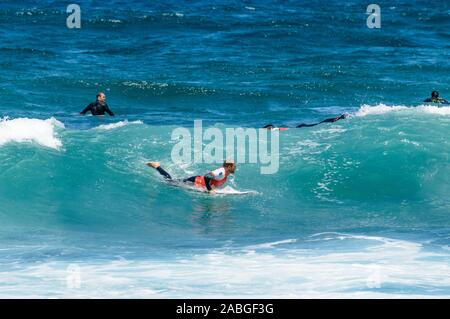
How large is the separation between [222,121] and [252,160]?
5141mm

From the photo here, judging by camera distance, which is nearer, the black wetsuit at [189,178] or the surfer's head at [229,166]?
the surfer's head at [229,166]

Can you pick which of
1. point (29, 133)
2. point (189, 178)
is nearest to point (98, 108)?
point (29, 133)

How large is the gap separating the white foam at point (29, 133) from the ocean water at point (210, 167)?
0.05 metres

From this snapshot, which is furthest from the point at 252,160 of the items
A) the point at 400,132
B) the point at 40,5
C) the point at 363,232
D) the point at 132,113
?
the point at 40,5

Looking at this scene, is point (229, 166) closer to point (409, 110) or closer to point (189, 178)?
point (189, 178)

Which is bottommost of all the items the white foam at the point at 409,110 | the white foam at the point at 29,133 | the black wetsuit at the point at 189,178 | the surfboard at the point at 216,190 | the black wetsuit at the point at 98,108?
the surfboard at the point at 216,190

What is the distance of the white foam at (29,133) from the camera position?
18.3 metres

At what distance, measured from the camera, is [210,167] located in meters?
17.6

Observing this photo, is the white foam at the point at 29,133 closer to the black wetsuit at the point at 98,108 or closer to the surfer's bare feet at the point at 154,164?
the surfer's bare feet at the point at 154,164

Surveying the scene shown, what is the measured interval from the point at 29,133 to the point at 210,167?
3.95 meters

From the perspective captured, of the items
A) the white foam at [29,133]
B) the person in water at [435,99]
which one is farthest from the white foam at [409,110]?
the white foam at [29,133]

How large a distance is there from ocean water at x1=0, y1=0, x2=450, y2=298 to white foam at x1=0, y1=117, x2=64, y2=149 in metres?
0.05

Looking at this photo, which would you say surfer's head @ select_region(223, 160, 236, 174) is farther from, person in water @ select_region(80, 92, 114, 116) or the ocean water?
person in water @ select_region(80, 92, 114, 116)
